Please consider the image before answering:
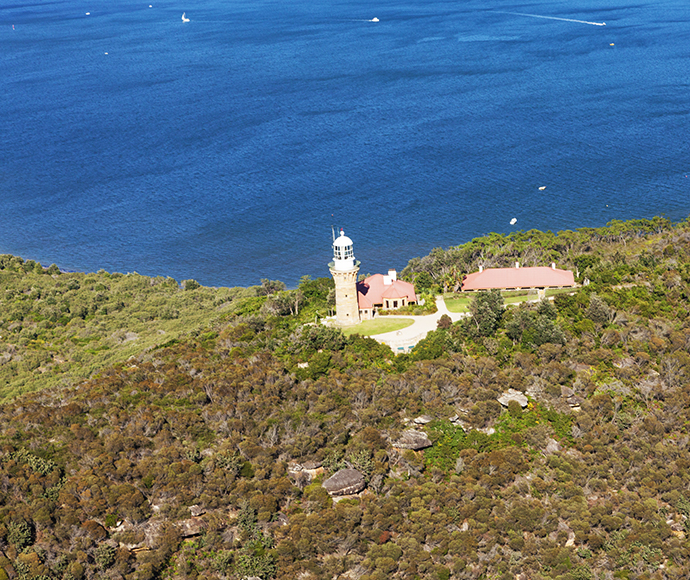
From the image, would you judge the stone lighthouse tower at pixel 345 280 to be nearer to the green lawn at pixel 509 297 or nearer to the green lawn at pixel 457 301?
the green lawn at pixel 457 301

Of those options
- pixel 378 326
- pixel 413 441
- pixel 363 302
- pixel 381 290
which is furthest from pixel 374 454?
pixel 381 290

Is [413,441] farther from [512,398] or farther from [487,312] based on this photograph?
[487,312]

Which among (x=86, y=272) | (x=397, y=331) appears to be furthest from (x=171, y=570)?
(x=86, y=272)

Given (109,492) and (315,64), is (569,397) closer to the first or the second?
(109,492)

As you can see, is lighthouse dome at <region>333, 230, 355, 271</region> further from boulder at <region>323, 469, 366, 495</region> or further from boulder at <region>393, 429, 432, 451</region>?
boulder at <region>323, 469, 366, 495</region>

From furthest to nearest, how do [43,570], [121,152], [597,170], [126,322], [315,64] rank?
[315,64]
[121,152]
[597,170]
[126,322]
[43,570]

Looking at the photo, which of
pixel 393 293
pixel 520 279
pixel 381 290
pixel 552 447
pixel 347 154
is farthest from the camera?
pixel 347 154
